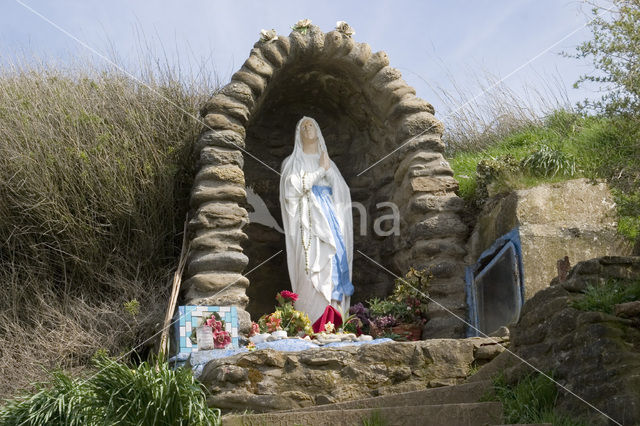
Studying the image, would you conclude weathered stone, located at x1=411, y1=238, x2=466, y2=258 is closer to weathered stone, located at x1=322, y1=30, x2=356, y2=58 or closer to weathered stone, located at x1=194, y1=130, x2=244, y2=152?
weathered stone, located at x1=194, y1=130, x2=244, y2=152

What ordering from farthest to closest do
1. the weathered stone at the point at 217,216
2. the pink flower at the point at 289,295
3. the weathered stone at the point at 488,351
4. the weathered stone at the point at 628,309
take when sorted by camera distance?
the pink flower at the point at 289,295
the weathered stone at the point at 217,216
the weathered stone at the point at 488,351
the weathered stone at the point at 628,309

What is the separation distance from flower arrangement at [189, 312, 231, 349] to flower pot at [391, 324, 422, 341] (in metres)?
1.54

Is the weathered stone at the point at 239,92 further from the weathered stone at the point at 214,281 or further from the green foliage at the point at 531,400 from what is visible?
the green foliage at the point at 531,400

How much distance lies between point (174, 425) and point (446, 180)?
422cm

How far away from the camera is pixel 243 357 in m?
5.65

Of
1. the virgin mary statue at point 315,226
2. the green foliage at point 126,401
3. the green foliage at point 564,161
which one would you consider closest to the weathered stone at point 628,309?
the green foliage at point 564,161

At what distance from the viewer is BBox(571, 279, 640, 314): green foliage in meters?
4.79

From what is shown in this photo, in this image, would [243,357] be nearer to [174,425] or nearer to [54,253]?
[174,425]

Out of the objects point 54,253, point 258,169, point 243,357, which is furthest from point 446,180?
point 54,253

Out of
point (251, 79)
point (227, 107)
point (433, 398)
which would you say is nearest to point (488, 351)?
point (433, 398)

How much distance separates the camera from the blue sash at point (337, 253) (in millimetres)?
7813

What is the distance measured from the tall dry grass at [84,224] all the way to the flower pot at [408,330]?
2.15 metres

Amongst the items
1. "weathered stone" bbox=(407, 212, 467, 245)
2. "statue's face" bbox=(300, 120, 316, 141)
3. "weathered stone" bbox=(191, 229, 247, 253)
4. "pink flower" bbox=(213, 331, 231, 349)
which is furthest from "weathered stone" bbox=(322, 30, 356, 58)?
"pink flower" bbox=(213, 331, 231, 349)

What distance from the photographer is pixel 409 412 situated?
15.0ft
